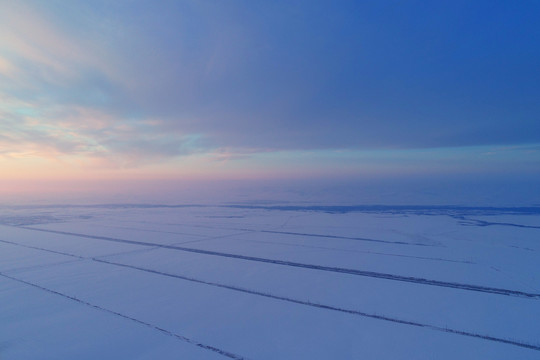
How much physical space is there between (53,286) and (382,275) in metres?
7.93

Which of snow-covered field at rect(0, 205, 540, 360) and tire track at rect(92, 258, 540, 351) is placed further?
tire track at rect(92, 258, 540, 351)

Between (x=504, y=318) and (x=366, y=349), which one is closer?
(x=366, y=349)

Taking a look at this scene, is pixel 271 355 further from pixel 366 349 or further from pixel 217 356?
pixel 366 349

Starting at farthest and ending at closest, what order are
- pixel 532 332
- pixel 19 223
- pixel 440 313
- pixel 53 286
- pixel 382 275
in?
pixel 19 223 < pixel 382 275 < pixel 53 286 < pixel 440 313 < pixel 532 332

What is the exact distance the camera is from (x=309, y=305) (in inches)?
211

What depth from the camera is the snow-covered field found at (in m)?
4.03

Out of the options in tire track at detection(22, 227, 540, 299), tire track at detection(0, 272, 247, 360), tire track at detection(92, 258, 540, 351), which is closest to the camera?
tire track at detection(0, 272, 247, 360)

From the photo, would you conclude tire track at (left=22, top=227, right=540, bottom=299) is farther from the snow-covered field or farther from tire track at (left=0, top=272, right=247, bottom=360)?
tire track at (left=0, top=272, right=247, bottom=360)

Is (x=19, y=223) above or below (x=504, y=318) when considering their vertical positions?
above

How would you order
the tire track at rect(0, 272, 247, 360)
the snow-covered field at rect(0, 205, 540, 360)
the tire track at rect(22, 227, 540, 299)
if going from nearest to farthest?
the tire track at rect(0, 272, 247, 360) → the snow-covered field at rect(0, 205, 540, 360) → the tire track at rect(22, 227, 540, 299)

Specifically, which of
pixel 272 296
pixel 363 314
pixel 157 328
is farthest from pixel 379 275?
pixel 157 328

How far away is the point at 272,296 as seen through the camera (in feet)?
19.1

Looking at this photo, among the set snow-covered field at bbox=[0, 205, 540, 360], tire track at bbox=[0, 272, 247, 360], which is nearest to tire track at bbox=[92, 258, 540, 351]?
snow-covered field at bbox=[0, 205, 540, 360]

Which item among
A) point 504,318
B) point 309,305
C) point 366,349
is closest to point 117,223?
point 309,305
